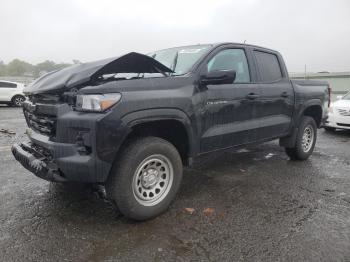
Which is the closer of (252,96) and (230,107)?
(230,107)

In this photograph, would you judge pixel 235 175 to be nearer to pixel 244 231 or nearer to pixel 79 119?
pixel 244 231

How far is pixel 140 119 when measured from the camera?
329 centimetres

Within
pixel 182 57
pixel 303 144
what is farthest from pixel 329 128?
pixel 182 57

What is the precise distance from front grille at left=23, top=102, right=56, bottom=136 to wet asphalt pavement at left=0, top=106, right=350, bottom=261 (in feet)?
2.95

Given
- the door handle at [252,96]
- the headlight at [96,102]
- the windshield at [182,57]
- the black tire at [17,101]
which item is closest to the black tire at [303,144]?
the door handle at [252,96]

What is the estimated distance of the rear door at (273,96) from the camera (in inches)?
197

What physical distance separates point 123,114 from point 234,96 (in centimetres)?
173

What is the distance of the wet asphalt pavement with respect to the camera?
2967mm

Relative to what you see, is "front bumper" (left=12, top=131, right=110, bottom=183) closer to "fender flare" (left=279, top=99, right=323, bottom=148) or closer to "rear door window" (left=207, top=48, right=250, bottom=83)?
"rear door window" (left=207, top=48, right=250, bottom=83)

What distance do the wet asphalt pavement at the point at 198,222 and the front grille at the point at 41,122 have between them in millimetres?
898

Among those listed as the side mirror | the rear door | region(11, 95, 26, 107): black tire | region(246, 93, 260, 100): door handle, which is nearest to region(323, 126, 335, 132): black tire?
the rear door

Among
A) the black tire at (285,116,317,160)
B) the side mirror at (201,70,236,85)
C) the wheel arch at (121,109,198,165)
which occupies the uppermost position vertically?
the side mirror at (201,70,236,85)

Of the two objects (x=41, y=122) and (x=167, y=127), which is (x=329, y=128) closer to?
(x=167, y=127)

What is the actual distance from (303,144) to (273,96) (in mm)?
1608
